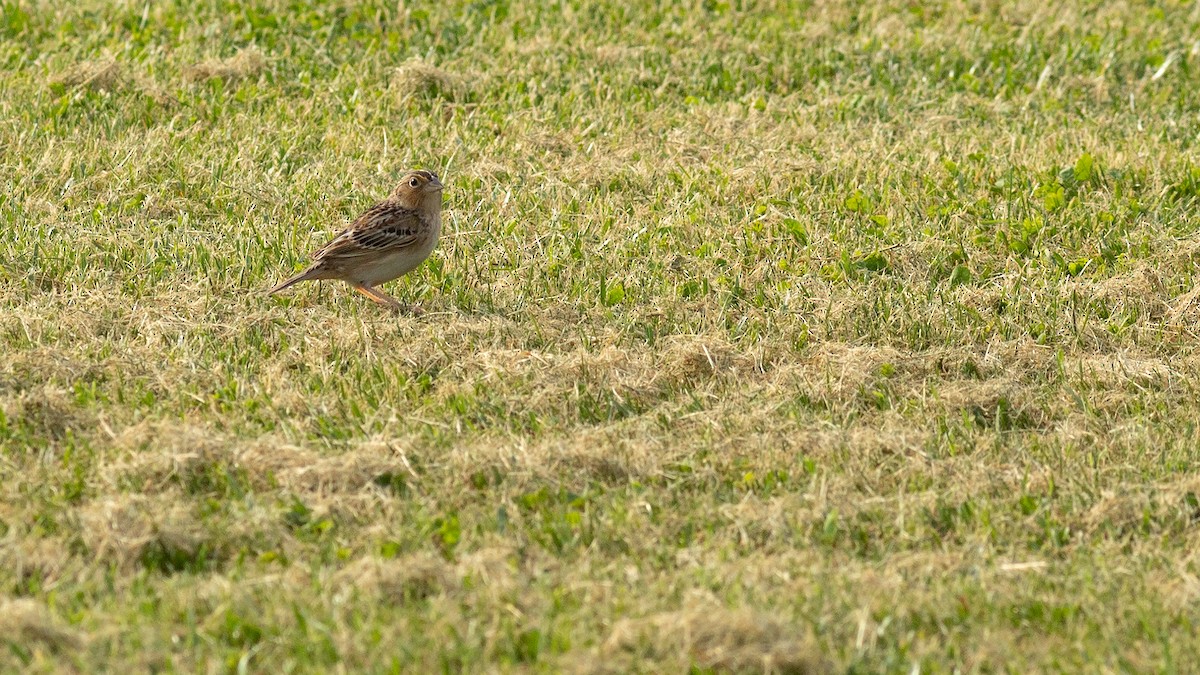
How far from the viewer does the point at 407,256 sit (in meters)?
8.29

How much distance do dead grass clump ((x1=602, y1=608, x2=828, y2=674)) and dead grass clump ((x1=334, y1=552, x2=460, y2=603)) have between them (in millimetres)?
695

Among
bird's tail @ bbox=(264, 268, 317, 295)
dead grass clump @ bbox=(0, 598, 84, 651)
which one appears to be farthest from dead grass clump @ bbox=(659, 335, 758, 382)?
dead grass clump @ bbox=(0, 598, 84, 651)

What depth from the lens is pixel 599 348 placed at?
7805 mm

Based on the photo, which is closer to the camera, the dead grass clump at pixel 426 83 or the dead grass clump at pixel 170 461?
the dead grass clump at pixel 170 461

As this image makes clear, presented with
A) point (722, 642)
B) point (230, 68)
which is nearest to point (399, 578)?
point (722, 642)

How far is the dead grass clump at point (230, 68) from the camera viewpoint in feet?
38.7

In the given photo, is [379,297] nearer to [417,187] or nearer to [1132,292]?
[417,187]

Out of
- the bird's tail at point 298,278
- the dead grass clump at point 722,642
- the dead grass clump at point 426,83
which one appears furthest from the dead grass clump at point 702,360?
the dead grass clump at point 426,83

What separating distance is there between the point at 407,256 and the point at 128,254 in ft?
5.29

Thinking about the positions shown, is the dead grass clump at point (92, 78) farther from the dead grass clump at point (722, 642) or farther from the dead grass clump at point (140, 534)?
the dead grass clump at point (722, 642)

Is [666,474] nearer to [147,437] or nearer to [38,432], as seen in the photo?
[147,437]

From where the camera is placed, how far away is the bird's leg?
27.1ft

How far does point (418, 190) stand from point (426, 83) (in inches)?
135

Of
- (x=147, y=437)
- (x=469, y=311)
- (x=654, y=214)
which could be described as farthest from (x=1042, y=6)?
(x=147, y=437)
